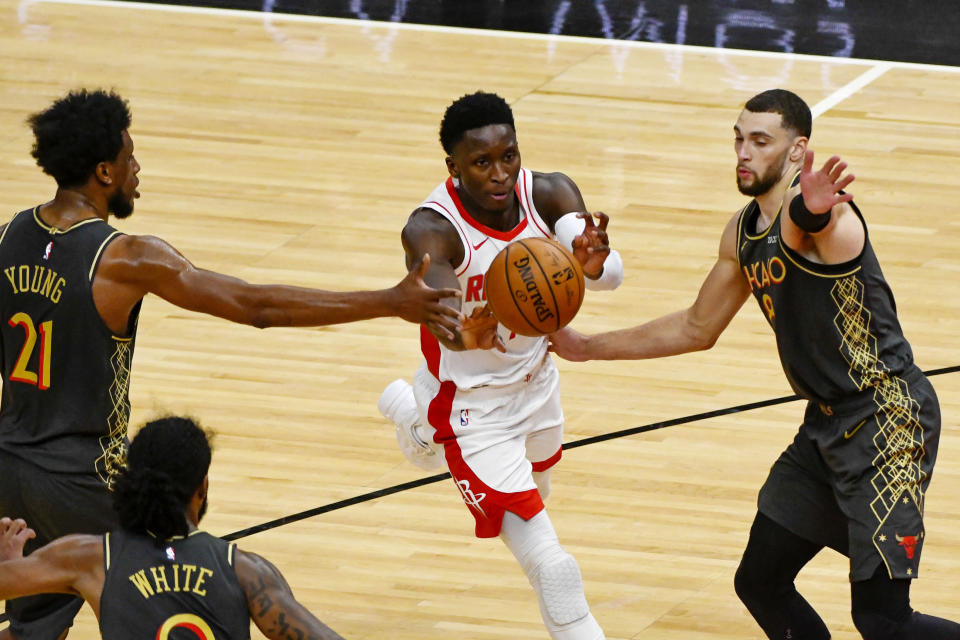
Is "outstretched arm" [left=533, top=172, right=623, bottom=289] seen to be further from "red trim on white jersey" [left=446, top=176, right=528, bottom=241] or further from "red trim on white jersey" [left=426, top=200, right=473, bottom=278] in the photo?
"red trim on white jersey" [left=426, top=200, right=473, bottom=278]

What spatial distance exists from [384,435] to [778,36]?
780 cm

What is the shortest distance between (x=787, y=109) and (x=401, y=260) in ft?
16.8

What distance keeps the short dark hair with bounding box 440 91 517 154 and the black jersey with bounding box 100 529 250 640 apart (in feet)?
6.83

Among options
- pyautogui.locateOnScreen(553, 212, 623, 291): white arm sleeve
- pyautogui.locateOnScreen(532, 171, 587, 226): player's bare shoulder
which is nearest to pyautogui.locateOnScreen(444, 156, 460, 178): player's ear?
pyautogui.locateOnScreen(532, 171, 587, 226): player's bare shoulder

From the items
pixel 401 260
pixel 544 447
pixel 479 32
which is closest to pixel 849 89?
pixel 479 32

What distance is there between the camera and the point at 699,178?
11.8m

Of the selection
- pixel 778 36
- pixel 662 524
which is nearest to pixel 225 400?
pixel 662 524

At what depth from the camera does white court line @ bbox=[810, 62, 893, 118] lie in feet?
42.9

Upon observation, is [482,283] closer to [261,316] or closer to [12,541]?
[261,316]

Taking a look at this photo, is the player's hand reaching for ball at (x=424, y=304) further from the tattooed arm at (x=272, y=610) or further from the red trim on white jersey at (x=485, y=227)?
the tattooed arm at (x=272, y=610)

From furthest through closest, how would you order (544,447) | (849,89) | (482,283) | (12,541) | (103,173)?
(849,89), (544,447), (482,283), (103,173), (12,541)

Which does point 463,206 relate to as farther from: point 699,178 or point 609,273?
point 699,178

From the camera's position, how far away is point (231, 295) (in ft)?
17.2

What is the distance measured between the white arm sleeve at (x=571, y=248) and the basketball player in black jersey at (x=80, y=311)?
810 mm
